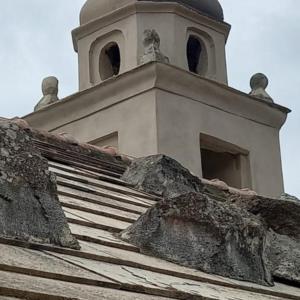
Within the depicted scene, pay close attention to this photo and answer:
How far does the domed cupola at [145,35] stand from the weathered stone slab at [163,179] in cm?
1069

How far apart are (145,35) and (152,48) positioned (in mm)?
576

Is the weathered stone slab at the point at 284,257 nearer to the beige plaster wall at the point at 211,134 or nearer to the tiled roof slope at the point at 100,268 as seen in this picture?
the tiled roof slope at the point at 100,268

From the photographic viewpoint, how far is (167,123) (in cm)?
1548

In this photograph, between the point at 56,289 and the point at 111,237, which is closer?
the point at 56,289

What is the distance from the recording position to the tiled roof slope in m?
2.78

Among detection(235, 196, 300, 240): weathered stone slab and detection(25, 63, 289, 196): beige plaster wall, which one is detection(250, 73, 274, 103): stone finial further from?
detection(235, 196, 300, 240): weathered stone slab

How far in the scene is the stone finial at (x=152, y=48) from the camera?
15.2 m

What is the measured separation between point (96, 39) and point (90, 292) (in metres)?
14.4

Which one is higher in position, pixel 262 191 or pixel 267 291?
pixel 262 191

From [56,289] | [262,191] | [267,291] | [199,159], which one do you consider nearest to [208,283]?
[267,291]

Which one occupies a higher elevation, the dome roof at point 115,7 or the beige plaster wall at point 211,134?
the dome roof at point 115,7

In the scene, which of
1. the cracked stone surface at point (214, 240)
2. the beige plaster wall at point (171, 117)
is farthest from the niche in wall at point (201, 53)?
the cracked stone surface at point (214, 240)

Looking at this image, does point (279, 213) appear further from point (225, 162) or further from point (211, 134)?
point (225, 162)

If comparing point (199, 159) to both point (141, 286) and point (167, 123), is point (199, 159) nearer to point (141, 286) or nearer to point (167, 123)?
point (167, 123)
